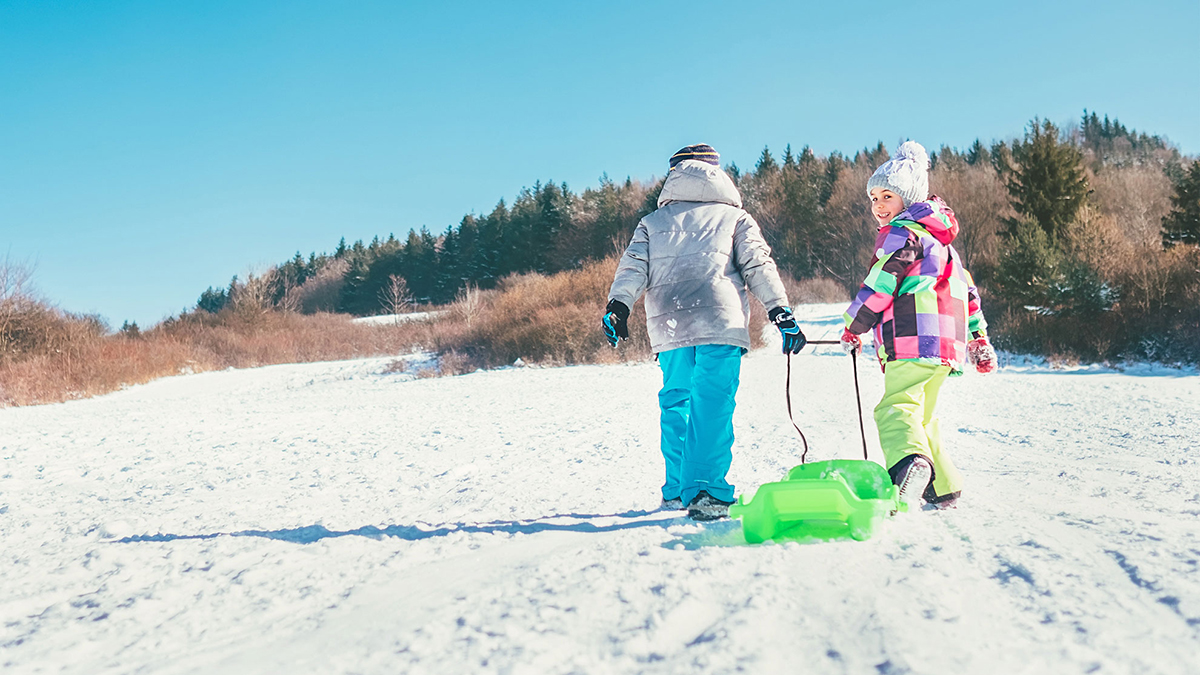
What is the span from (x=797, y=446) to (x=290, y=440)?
3772 mm

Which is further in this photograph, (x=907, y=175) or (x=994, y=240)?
(x=994, y=240)

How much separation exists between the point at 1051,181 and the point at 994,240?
499cm

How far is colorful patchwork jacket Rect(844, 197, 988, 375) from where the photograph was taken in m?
2.51

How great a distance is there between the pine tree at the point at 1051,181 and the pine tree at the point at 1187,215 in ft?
12.7

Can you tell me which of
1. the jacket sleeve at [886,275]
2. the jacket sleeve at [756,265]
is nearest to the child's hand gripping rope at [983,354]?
the jacket sleeve at [886,275]

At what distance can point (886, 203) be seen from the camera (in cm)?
288

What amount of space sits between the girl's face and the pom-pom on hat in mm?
20

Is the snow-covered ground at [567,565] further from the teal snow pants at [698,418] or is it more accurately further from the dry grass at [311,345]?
the dry grass at [311,345]

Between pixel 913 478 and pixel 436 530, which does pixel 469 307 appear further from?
pixel 913 478

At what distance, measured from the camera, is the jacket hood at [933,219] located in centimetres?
262

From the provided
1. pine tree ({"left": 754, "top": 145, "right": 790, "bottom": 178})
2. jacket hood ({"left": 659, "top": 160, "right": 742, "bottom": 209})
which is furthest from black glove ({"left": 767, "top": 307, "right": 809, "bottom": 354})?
pine tree ({"left": 754, "top": 145, "right": 790, "bottom": 178})

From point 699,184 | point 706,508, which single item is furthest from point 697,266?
point 706,508

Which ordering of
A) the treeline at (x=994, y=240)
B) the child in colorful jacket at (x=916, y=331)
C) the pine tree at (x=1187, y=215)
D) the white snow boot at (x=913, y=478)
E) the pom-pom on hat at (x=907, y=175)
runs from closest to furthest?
the white snow boot at (x=913, y=478)
the child in colorful jacket at (x=916, y=331)
the pom-pom on hat at (x=907, y=175)
the treeline at (x=994, y=240)
the pine tree at (x=1187, y=215)

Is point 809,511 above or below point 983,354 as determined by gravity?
below
